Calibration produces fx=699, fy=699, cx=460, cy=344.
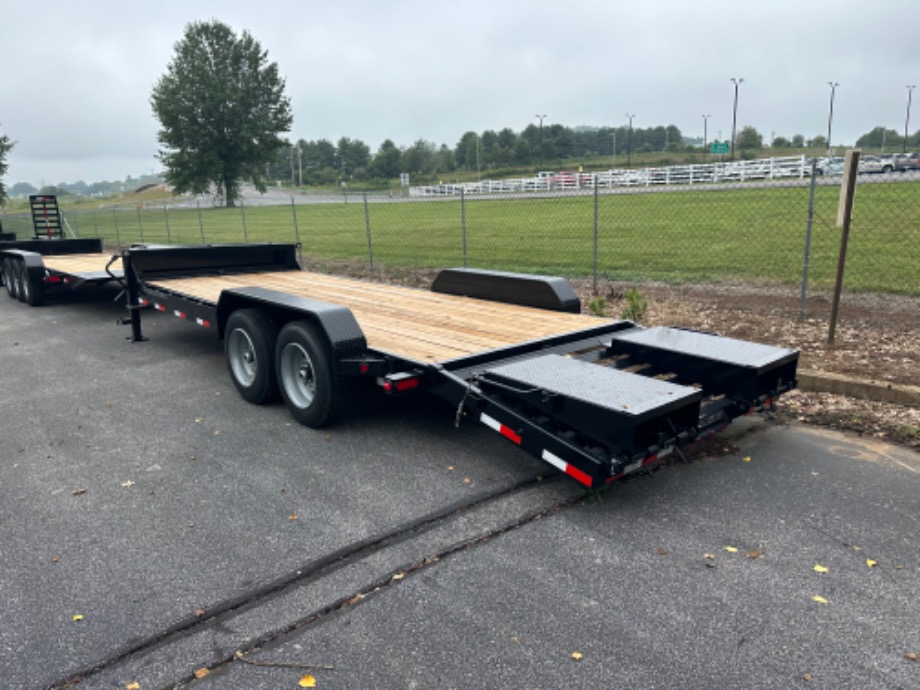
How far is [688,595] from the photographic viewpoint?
314 centimetres

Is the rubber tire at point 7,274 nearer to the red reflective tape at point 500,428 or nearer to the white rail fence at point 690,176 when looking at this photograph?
the red reflective tape at point 500,428

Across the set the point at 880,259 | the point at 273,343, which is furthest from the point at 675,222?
the point at 273,343

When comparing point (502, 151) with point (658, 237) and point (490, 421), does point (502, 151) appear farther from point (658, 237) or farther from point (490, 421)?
point (490, 421)

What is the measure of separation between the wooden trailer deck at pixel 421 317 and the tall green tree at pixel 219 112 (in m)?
56.9

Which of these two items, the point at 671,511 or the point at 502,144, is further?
the point at 502,144

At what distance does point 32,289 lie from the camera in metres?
11.6

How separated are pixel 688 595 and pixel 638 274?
8726 mm

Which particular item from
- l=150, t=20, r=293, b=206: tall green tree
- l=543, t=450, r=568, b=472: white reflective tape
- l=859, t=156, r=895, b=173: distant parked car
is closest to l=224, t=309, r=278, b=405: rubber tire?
l=543, t=450, r=568, b=472: white reflective tape

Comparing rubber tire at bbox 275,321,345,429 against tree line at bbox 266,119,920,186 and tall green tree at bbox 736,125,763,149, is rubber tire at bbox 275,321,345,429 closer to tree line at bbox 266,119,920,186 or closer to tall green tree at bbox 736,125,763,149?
tree line at bbox 266,119,920,186

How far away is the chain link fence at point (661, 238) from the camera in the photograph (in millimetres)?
10555

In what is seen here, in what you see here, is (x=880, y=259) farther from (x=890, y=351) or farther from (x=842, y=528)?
(x=842, y=528)

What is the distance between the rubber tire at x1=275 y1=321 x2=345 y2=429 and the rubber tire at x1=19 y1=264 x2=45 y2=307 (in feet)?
26.7

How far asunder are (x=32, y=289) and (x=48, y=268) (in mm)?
579

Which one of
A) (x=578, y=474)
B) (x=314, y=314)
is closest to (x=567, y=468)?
(x=578, y=474)
